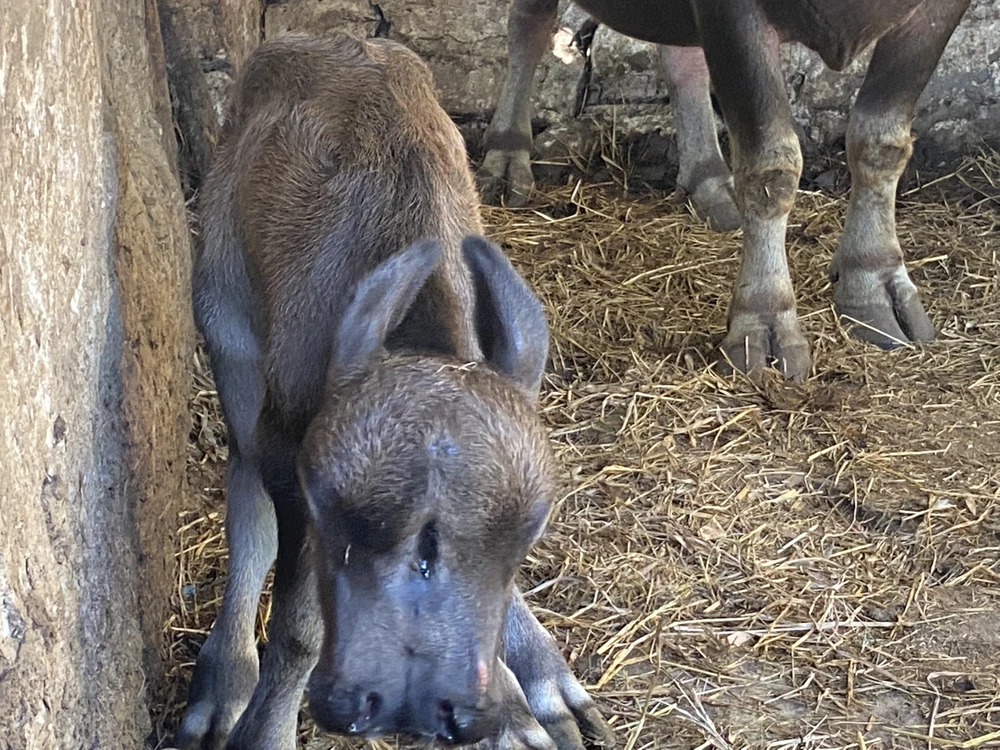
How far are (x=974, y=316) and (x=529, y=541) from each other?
3.52 meters

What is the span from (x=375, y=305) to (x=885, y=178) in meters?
3.24

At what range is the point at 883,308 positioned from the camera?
199 inches

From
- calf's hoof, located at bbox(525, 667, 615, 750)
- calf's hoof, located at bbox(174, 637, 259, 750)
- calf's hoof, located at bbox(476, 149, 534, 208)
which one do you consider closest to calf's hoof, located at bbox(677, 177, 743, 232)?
calf's hoof, located at bbox(476, 149, 534, 208)

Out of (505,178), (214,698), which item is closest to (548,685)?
(214,698)

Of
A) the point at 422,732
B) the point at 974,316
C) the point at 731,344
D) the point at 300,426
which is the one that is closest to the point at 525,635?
the point at 300,426

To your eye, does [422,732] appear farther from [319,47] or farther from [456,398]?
[319,47]

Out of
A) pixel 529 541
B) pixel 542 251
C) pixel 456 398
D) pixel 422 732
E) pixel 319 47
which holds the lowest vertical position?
pixel 542 251

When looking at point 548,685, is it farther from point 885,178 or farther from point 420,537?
point 885,178

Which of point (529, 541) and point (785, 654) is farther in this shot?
point (785, 654)

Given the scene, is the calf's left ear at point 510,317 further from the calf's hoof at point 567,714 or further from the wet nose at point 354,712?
the calf's hoof at point 567,714

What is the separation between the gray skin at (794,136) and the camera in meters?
4.51

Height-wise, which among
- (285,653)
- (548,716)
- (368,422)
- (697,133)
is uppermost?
(368,422)

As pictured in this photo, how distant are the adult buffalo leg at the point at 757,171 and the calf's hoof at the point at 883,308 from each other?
1.23ft

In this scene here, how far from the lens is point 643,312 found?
517 centimetres
